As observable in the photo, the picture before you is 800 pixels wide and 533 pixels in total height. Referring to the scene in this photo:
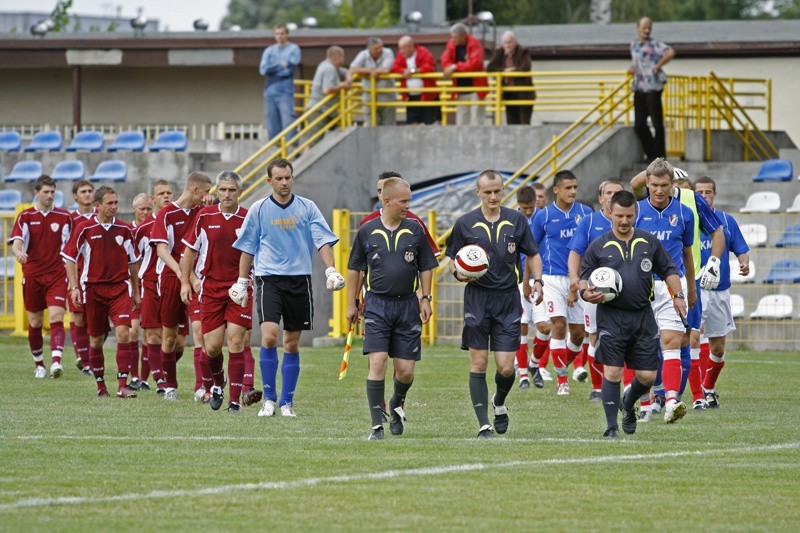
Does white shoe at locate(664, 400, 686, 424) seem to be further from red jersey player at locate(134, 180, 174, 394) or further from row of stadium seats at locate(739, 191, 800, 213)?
row of stadium seats at locate(739, 191, 800, 213)

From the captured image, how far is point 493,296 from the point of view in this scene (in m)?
11.6

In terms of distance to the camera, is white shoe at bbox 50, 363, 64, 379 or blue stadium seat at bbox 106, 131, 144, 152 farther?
blue stadium seat at bbox 106, 131, 144, 152

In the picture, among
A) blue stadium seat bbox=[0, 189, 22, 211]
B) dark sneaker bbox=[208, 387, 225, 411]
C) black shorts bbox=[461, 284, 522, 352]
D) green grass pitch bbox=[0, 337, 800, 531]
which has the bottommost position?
green grass pitch bbox=[0, 337, 800, 531]

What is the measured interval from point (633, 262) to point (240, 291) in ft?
10.8

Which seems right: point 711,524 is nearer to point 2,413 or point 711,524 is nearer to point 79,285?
point 2,413

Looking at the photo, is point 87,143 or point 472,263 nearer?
point 472,263

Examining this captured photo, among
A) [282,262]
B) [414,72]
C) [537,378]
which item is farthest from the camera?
[414,72]

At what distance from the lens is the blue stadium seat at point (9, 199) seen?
29281mm

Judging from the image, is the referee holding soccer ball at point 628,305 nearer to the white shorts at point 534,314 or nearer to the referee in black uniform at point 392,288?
the referee in black uniform at point 392,288

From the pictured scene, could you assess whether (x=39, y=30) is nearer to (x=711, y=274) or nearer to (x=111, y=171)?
(x=111, y=171)

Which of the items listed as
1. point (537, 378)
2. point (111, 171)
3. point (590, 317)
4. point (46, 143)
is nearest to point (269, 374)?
point (590, 317)

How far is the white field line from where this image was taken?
8.35 metres

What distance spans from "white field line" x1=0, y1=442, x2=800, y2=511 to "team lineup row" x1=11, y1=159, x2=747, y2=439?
42.7 inches

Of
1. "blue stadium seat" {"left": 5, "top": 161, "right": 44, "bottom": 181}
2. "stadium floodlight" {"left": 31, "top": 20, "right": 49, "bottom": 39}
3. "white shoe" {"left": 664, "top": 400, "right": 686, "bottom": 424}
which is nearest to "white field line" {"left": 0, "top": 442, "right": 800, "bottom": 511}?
"white shoe" {"left": 664, "top": 400, "right": 686, "bottom": 424}
